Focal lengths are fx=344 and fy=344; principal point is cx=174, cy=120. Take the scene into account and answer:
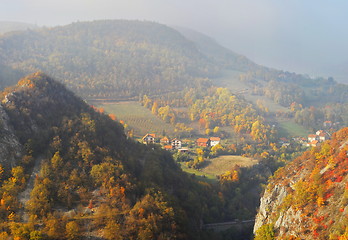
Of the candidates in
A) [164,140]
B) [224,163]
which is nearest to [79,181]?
[224,163]

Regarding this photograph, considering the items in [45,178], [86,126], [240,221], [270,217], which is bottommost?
[240,221]

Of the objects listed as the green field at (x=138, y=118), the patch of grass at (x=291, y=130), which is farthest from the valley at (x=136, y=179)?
the patch of grass at (x=291, y=130)

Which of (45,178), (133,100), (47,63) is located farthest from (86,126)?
(47,63)

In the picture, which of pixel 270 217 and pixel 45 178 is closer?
pixel 45 178

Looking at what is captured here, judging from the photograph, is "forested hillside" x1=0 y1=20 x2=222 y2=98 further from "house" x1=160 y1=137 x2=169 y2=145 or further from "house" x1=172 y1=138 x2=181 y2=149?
"house" x1=172 y1=138 x2=181 y2=149

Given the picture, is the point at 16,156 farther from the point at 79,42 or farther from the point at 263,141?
the point at 79,42

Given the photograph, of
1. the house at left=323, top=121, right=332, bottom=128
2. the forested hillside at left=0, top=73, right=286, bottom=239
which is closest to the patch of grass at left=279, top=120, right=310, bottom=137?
the house at left=323, top=121, right=332, bottom=128
